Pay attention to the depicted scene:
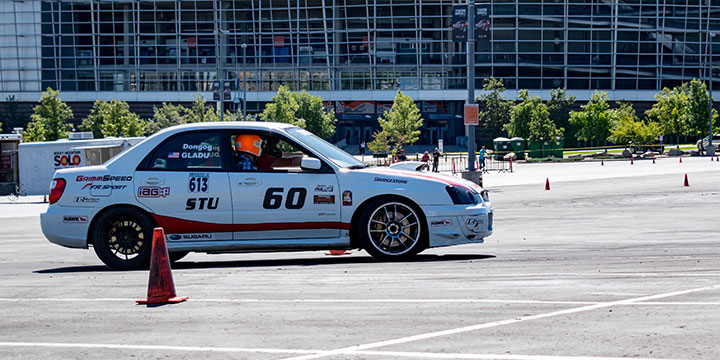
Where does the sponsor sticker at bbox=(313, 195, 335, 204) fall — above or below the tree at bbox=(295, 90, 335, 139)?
below

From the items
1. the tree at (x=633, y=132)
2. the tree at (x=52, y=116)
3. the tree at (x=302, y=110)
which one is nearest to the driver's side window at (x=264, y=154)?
the tree at (x=302, y=110)

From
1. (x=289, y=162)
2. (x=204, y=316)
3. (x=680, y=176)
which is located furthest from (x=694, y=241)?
(x=680, y=176)

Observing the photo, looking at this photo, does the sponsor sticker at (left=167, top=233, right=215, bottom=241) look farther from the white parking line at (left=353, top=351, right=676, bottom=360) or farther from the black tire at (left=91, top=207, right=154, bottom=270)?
the white parking line at (left=353, top=351, right=676, bottom=360)

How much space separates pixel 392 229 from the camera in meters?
10.6

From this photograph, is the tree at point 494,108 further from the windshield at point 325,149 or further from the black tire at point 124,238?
the black tire at point 124,238

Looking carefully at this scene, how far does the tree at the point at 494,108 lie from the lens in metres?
89.6

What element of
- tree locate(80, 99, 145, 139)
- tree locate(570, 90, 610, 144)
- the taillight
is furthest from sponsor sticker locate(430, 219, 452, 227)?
tree locate(570, 90, 610, 144)

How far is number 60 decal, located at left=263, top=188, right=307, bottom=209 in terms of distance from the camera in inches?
420

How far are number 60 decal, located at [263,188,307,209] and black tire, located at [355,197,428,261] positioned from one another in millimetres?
757

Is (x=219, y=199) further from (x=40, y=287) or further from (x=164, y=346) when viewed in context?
(x=164, y=346)

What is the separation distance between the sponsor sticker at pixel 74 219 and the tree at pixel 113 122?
2635 inches

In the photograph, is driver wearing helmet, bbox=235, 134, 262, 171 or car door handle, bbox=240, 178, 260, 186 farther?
driver wearing helmet, bbox=235, 134, 262, 171

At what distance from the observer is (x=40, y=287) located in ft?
31.0

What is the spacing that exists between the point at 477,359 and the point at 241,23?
308 ft
